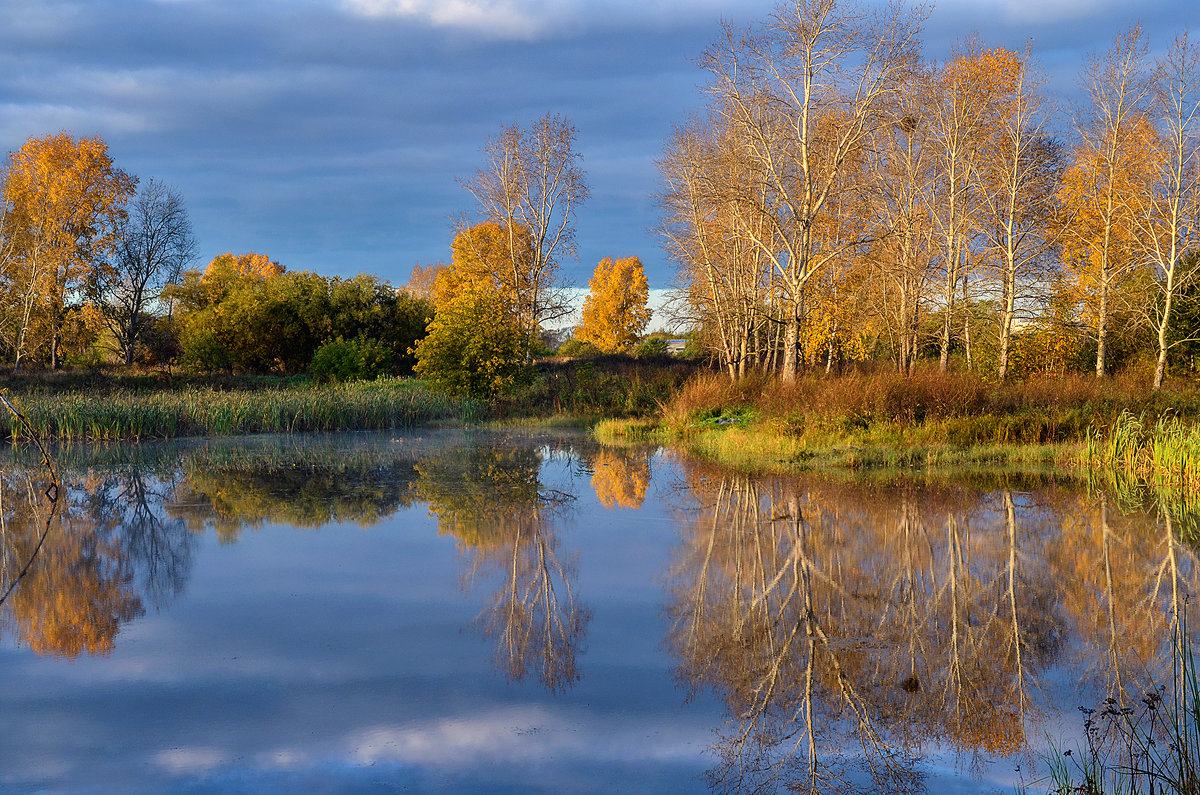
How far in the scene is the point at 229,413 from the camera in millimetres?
21719

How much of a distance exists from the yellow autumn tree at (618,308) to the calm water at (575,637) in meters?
55.9

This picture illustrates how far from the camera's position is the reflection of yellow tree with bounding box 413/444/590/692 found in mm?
5965

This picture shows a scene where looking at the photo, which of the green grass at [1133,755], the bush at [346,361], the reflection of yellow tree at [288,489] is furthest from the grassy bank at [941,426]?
the bush at [346,361]

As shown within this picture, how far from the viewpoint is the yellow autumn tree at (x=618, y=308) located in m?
67.6

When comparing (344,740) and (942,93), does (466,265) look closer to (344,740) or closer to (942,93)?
(942,93)

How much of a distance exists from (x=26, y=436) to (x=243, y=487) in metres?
9.17

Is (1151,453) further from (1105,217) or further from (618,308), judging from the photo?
(618,308)

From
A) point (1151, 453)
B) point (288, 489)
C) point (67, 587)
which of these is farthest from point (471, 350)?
point (67, 587)

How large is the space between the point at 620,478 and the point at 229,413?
11.7 m

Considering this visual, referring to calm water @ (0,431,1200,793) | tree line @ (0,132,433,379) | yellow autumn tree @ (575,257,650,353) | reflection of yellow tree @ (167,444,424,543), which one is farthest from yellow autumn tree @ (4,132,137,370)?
yellow autumn tree @ (575,257,650,353)

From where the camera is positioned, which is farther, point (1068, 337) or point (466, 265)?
point (466, 265)

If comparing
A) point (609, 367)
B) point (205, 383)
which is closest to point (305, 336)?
point (205, 383)

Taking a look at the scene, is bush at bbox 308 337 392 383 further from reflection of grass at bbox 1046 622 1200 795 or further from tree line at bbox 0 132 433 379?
reflection of grass at bbox 1046 622 1200 795

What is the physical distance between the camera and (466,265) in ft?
144
